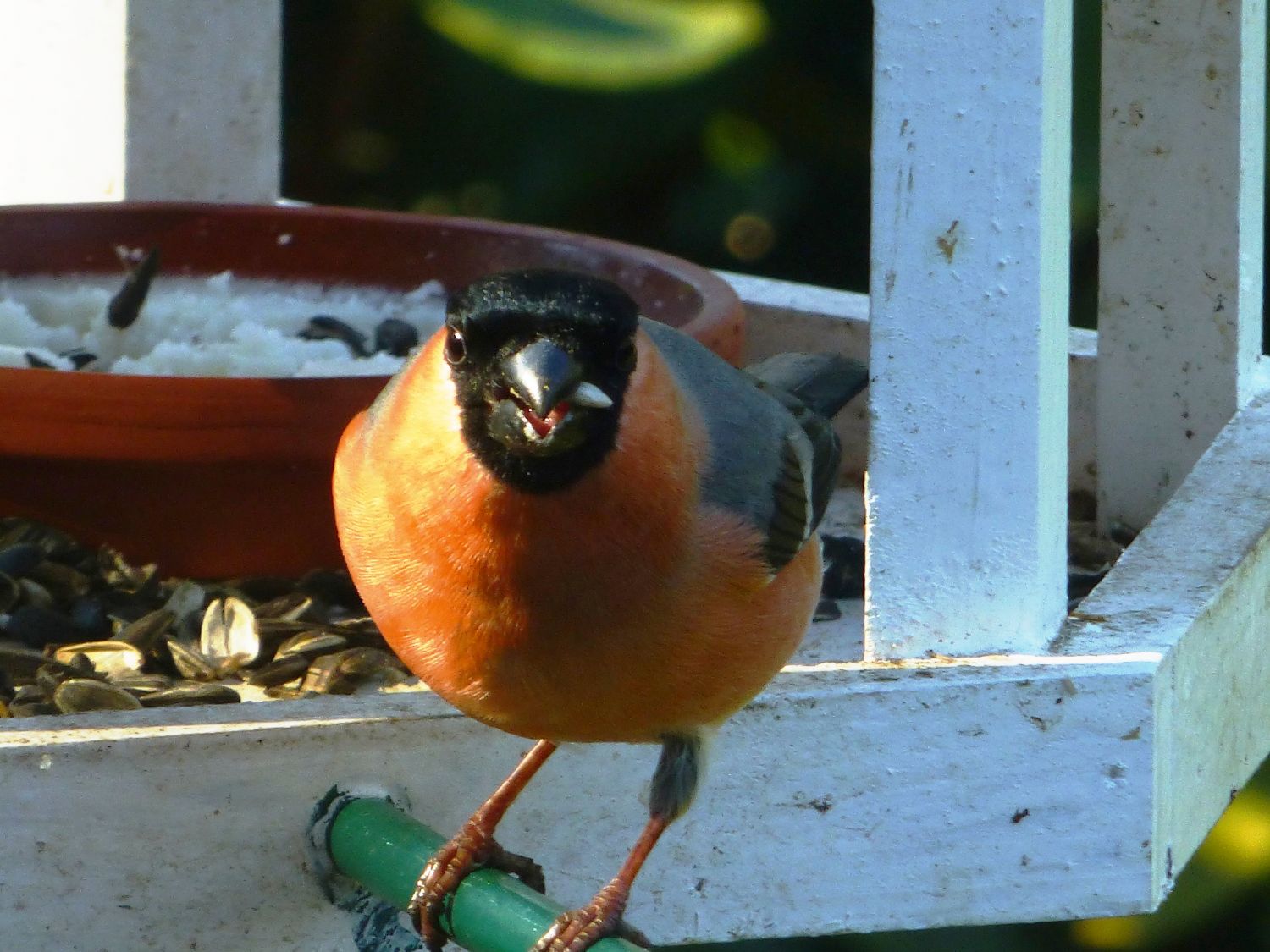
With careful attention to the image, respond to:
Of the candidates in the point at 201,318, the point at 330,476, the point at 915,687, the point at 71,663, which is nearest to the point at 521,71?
the point at 201,318

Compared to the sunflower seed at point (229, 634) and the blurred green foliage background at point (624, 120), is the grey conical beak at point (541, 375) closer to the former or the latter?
the sunflower seed at point (229, 634)

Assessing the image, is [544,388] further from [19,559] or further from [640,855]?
[19,559]

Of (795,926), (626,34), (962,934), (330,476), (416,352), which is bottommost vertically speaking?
(962,934)

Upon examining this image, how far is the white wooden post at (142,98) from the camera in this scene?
308 centimetres

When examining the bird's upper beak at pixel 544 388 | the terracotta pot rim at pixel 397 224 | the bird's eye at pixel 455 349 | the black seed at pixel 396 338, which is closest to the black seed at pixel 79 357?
the terracotta pot rim at pixel 397 224

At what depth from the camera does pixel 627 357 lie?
5.55 feet

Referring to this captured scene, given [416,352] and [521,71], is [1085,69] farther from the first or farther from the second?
[416,352]

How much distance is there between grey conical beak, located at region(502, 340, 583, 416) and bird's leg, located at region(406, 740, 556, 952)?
451 millimetres

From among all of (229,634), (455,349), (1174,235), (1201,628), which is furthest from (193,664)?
(1174,235)

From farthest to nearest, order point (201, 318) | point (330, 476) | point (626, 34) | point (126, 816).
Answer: point (626, 34) < point (201, 318) < point (330, 476) < point (126, 816)

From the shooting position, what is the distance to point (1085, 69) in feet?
13.3

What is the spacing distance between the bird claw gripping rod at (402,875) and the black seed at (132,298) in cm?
120

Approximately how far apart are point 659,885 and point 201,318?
132 centimetres

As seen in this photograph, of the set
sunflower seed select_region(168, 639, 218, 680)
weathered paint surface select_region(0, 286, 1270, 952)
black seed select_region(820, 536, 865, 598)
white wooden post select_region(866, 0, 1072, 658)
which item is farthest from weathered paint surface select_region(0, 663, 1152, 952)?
black seed select_region(820, 536, 865, 598)
